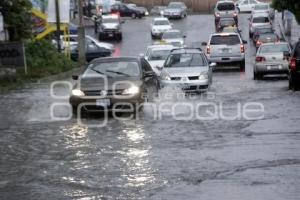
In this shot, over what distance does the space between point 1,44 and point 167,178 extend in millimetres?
22061

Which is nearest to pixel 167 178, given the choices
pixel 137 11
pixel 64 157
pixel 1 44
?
pixel 64 157

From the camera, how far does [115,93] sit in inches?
715

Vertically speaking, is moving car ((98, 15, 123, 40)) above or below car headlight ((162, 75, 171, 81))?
below

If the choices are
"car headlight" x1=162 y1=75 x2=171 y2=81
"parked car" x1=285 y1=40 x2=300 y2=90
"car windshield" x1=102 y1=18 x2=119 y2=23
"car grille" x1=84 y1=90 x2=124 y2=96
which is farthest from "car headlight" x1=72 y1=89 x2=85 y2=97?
"car windshield" x1=102 y1=18 x2=119 y2=23

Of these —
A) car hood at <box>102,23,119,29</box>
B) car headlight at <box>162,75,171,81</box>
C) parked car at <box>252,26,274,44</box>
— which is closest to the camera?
car headlight at <box>162,75,171,81</box>

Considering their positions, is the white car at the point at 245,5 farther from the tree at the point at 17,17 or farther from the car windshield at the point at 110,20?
the tree at the point at 17,17

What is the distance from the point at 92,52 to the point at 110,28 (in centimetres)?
1684

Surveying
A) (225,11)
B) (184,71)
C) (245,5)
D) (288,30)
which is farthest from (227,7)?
(184,71)

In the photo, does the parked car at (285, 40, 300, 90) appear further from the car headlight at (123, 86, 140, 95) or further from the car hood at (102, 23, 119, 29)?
the car hood at (102, 23, 119, 29)

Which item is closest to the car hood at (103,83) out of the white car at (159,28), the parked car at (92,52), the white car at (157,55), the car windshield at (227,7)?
the white car at (157,55)

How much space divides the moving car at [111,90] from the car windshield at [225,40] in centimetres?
1827

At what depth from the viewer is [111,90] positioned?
18.2 m

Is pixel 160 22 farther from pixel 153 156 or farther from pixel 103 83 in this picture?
pixel 153 156

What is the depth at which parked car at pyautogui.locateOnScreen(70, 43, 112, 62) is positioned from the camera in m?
43.8
